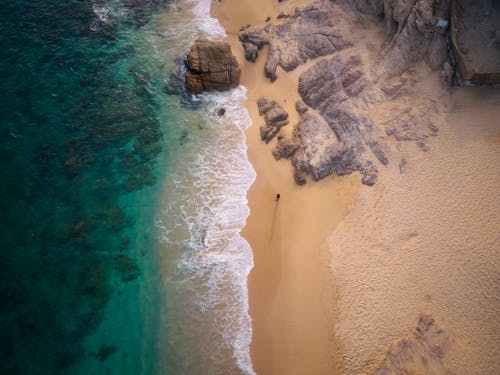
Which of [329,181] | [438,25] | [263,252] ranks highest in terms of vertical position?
[438,25]

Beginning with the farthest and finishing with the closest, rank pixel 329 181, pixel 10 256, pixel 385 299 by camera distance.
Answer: pixel 329 181 → pixel 10 256 → pixel 385 299

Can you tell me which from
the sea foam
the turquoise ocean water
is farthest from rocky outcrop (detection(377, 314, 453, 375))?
the turquoise ocean water

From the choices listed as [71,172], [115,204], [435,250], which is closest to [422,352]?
[435,250]

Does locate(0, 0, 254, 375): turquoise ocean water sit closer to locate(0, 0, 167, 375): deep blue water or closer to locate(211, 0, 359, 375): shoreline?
locate(0, 0, 167, 375): deep blue water

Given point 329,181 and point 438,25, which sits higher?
point 438,25

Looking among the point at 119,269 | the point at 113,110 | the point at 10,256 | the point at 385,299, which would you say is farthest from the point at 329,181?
the point at 10,256

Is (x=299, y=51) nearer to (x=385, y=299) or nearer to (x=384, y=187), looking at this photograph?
(x=384, y=187)
